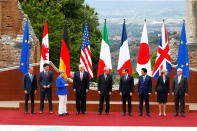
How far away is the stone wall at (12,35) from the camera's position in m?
26.4

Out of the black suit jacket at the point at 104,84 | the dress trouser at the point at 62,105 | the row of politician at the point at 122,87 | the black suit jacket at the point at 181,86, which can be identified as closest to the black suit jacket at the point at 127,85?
the row of politician at the point at 122,87

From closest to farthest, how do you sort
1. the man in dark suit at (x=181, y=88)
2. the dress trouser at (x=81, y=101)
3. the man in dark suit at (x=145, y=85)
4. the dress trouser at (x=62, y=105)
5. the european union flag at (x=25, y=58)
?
the dress trouser at (x=62, y=105)
the man in dark suit at (x=181, y=88)
the man in dark suit at (x=145, y=85)
the dress trouser at (x=81, y=101)
the european union flag at (x=25, y=58)

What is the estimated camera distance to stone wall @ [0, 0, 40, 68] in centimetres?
2642

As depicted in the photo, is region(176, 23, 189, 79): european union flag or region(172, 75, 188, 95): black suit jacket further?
region(176, 23, 189, 79): european union flag

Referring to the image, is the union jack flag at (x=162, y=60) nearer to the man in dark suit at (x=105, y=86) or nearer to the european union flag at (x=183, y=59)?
the european union flag at (x=183, y=59)

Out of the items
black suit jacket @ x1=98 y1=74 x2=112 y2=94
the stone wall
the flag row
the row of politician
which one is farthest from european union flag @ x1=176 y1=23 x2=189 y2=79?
the stone wall

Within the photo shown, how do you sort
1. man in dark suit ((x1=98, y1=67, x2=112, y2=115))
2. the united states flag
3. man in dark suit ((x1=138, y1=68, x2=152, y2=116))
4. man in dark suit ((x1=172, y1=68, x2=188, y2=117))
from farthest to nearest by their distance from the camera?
the united states flag < man in dark suit ((x1=98, y1=67, x2=112, y2=115)) < man in dark suit ((x1=138, y1=68, x2=152, y2=116)) < man in dark suit ((x1=172, y1=68, x2=188, y2=117))

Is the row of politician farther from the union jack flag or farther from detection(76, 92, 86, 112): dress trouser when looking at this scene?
the union jack flag

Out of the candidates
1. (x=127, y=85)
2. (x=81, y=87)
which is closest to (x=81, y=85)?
(x=81, y=87)

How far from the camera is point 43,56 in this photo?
21.7m

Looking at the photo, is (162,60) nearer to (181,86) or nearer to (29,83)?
(181,86)

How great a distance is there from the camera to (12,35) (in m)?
27.4
